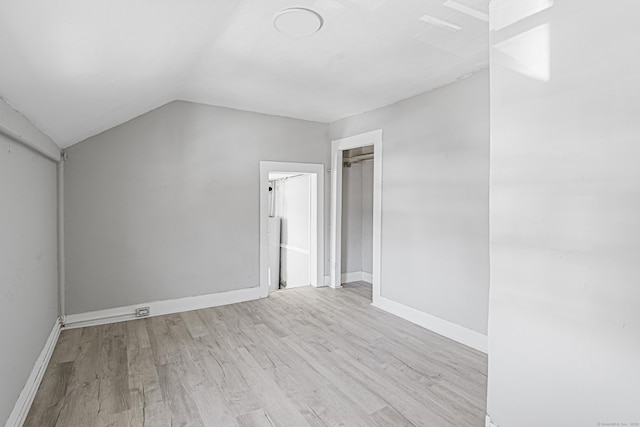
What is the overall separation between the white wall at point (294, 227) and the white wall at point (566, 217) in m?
3.65

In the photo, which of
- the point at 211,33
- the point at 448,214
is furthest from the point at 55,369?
the point at 448,214

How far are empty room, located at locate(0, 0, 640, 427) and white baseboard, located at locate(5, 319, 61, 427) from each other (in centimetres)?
3

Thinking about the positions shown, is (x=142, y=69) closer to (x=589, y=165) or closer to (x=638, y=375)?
(x=589, y=165)

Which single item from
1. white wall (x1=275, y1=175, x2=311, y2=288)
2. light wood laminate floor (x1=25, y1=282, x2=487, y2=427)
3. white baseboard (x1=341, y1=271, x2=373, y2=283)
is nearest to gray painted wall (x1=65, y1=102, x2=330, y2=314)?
light wood laminate floor (x1=25, y1=282, x2=487, y2=427)

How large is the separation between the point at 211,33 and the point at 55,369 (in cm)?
269

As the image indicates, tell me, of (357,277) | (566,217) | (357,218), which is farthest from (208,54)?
(357,277)

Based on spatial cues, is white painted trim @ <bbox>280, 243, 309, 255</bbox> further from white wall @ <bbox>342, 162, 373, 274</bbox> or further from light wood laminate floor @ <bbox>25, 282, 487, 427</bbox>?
light wood laminate floor @ <bbox>25, 282, 487, 427</bbox>

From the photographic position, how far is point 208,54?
2.50 m

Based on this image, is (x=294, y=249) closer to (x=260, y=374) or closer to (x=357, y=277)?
(x=357, y=277)

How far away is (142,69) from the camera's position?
2100mm

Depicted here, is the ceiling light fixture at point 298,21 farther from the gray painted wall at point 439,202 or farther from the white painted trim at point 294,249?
the white painted trim at point 294,249

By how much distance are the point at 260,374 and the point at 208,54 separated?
96.3 inches

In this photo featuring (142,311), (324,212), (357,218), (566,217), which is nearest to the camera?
(566,217)

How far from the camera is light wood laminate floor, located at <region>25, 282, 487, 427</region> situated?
198 cm
